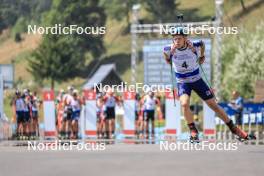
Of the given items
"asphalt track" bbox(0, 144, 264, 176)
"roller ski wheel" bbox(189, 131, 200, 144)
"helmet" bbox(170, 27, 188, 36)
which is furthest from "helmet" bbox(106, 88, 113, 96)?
"helmet" bbox(170, 27, 188, 36)

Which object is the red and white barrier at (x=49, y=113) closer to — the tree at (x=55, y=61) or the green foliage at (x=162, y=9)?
the tree at (x=55, y=61)

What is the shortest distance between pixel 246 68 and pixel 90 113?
79.2 feet

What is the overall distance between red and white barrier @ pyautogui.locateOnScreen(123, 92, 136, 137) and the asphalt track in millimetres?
8639

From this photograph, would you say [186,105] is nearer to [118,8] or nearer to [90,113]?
[90,113]

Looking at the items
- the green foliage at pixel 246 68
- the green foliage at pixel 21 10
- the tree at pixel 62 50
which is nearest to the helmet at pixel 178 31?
the green foliage at pixel 246 68

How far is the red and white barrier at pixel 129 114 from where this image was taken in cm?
2175

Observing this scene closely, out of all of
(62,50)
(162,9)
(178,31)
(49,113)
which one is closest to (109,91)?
(49,113)

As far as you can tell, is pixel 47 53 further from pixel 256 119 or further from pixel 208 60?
pixel 256 119

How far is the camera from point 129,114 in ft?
71.7

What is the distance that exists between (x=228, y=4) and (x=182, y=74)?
5234 cm

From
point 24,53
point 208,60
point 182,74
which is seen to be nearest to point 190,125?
point 182,74

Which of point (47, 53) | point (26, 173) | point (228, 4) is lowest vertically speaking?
point (26, 173)

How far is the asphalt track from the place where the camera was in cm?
958

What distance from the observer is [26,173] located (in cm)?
954
